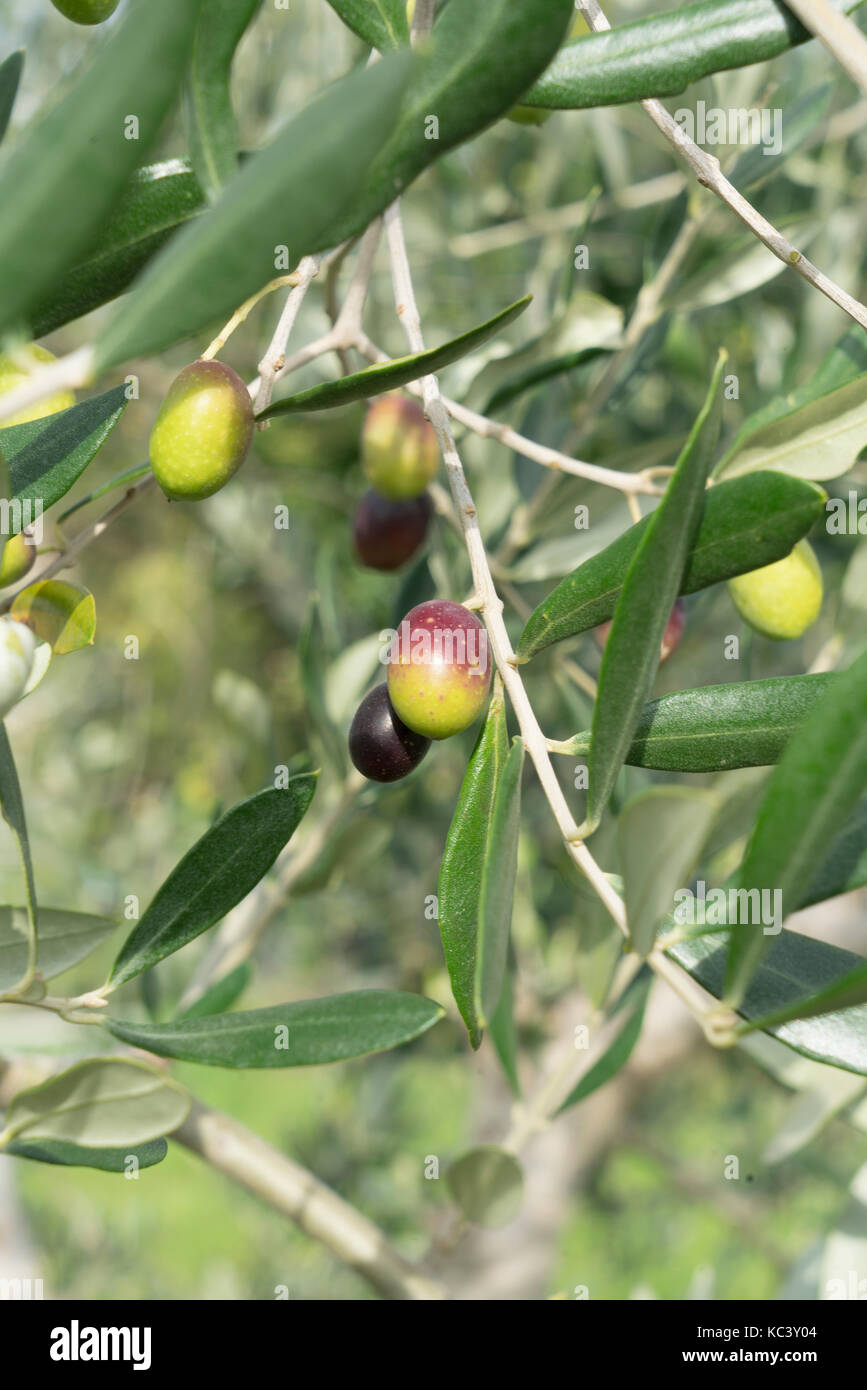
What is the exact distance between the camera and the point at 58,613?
2.60 ft

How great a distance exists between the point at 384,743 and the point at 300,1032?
221mm

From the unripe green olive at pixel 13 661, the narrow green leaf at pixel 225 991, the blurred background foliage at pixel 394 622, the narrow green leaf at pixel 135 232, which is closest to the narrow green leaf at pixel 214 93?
the narrow green leaf at pixel 135 232

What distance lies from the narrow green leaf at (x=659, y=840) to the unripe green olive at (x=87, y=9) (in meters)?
0.66

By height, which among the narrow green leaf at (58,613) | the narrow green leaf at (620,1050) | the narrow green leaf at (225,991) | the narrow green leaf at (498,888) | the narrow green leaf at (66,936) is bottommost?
the narrow green leaf at (620,1050)

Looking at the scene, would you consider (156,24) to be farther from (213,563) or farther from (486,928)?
(213,563)

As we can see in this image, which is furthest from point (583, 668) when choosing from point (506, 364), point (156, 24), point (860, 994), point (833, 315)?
point (156, 24)

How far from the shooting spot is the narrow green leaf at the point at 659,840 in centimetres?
53

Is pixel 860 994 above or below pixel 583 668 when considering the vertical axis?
below

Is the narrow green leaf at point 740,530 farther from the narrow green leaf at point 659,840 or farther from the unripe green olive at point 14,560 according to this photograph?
the unripe green olive at point 14,560

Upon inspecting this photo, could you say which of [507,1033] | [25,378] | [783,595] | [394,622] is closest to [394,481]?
[394,622]

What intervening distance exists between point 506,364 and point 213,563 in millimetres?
1773

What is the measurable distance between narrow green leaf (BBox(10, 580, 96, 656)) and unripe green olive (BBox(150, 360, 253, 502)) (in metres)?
0.12

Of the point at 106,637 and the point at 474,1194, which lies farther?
the point at 106,637
